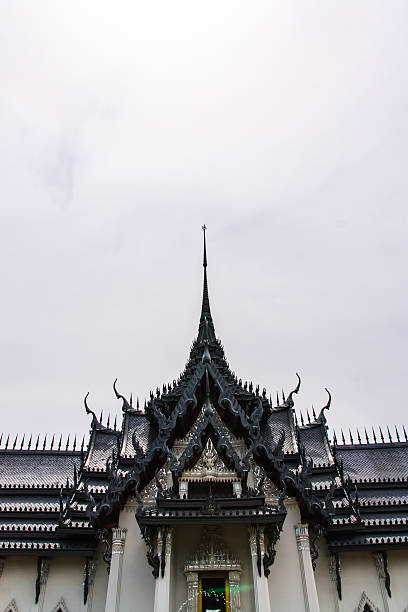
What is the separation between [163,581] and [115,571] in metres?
1.22

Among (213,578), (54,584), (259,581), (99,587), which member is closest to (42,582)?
(54,584)

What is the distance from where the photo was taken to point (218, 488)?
36.2 feet

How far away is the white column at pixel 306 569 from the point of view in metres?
10.0

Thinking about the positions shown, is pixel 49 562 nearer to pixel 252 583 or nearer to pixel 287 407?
pixel 252 583

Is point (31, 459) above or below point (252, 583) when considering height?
above

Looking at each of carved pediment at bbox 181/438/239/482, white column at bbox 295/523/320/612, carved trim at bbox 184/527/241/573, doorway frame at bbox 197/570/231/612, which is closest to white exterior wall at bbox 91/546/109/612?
carved trim at bbox 184/527/241/573

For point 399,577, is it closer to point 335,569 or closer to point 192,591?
point 335,569

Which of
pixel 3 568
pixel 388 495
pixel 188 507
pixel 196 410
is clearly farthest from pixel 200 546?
pixel 388 495

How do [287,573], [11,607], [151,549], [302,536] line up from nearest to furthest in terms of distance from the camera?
[151,549], [287,573], [302,536], [11,607]

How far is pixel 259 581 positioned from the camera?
32.0 ft

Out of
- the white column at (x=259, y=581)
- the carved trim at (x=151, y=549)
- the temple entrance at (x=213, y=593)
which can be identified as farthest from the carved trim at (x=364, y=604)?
the carved trim at (x=151, y=549)

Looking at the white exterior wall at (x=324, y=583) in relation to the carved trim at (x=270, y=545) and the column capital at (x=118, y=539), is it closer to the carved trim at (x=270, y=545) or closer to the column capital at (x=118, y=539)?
the carved trim at (x=270, y=545)

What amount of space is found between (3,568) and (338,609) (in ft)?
25.9

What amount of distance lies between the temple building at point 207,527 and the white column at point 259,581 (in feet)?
0.07
